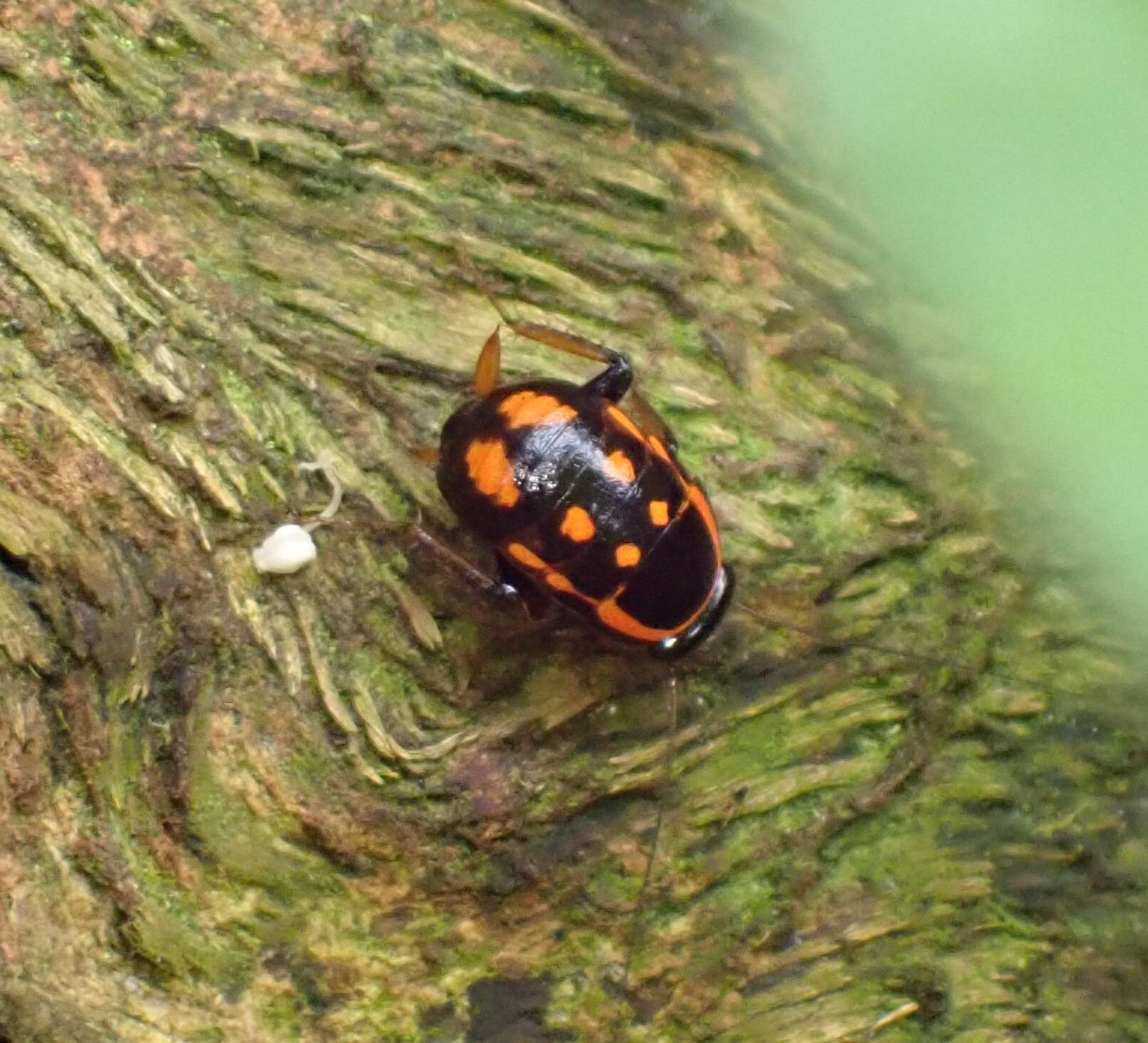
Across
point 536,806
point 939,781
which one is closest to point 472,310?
point 536,806

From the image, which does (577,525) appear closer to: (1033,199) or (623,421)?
(623,421)

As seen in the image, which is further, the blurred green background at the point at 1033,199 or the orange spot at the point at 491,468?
the orange spot at the point at 491,468

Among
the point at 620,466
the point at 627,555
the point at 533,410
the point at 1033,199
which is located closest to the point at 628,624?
the point at 627,555

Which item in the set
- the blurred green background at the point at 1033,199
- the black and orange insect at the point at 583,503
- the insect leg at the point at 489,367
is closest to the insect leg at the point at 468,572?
the black and orange insect at the point at 583,503

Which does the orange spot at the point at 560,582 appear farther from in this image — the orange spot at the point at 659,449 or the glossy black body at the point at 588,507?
the orange spot at the point at 659,449

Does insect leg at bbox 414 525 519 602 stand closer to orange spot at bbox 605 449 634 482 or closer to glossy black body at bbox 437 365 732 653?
glossy black body at bbox 437 365 732 653

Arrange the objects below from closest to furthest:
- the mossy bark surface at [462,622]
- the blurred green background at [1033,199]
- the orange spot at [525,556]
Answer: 1. the blurred green background at [1033,199]
2. the mossy bark surface at [462,622]
3. the orange spot at [525,556]

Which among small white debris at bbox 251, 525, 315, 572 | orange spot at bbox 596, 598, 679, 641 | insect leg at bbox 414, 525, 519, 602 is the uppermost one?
orange spot at bbox 596, 598, 679, 641

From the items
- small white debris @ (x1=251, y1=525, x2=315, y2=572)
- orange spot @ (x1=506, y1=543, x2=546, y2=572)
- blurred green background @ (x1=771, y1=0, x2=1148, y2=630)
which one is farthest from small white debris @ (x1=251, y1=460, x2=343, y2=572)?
blurred green background @ (x1=771, y1=0, x2=1148, y2=630)
